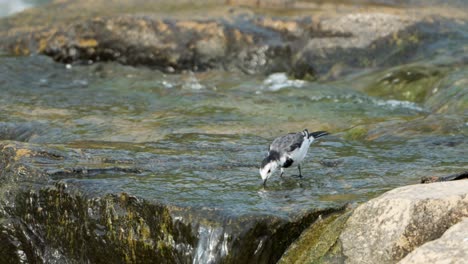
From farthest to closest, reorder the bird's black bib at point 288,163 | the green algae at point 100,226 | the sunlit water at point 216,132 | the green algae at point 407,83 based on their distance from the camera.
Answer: the green algae at point 407,83 → the bird's black bib at point 288,163 → the sunlit water at point 216,132 → the green algae at point 100,226

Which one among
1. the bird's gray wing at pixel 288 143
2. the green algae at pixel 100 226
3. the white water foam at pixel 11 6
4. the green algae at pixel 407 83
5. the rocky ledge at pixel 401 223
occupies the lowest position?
the white water foam at pixel 11 6

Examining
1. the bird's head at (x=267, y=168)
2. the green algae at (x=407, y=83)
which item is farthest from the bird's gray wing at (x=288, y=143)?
the green algae at (x=407, y=83)

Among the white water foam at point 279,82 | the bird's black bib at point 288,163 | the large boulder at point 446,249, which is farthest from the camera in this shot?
the white water foam at point 279,82

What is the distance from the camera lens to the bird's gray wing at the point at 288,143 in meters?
8.25

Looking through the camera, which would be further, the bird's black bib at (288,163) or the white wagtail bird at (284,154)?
the bird's black bib at (288,163)

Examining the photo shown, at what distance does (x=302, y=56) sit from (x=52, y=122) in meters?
5.46

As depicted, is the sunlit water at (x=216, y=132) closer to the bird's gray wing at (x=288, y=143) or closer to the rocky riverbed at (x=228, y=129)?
the rocky riverbed at (x=228, y=129)

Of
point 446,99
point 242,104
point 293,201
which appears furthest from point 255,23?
point 293,201

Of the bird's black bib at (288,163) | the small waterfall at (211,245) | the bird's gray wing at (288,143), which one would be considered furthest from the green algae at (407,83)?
the small waterfall at (211,245)

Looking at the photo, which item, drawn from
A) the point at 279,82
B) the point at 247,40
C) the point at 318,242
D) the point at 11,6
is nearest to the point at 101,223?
the point at 318,242

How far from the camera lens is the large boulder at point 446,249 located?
5180 millimetres

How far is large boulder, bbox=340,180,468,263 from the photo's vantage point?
5789 mm

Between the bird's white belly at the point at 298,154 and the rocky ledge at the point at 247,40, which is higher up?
the bird's white belly at the point at 298,154

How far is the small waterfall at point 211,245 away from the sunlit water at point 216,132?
218mm
